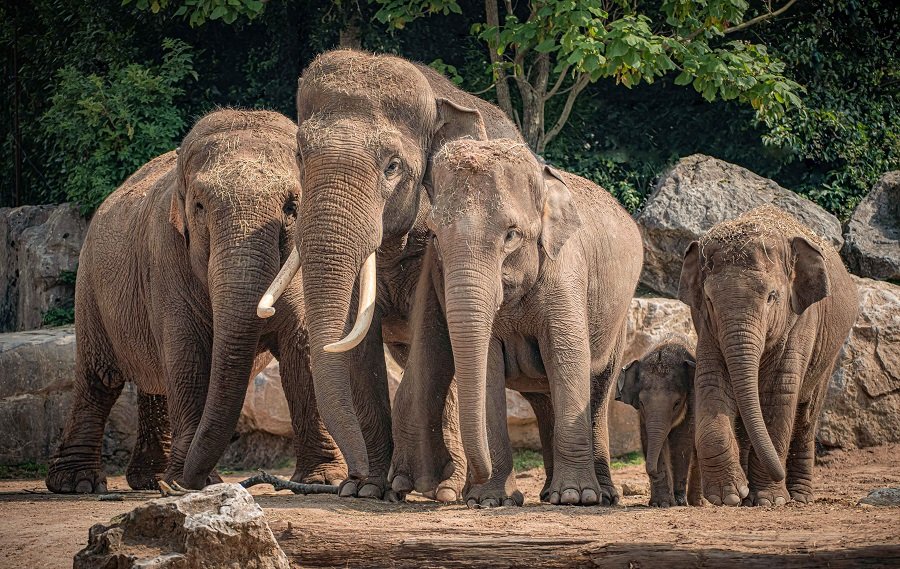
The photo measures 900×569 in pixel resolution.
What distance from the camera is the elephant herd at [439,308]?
8.30 m

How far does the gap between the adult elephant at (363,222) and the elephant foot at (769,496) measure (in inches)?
82.8

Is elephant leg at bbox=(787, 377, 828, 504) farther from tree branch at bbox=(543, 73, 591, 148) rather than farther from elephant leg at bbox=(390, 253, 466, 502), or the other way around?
tree branch at bbox=(543, 73, 591, 148)

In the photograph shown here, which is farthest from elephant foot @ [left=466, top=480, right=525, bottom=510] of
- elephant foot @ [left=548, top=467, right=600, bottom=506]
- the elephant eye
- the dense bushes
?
the dense bushes

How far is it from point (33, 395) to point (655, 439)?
636 cm

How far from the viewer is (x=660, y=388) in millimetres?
10055

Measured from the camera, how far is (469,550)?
6609 millimetres

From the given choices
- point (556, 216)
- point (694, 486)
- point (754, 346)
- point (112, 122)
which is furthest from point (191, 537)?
point (112, 122)

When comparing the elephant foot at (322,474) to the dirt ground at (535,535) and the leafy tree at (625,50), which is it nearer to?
the dirt ground at (535,535)

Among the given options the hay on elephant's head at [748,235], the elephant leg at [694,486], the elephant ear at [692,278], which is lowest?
the elephant leg at [694,486]

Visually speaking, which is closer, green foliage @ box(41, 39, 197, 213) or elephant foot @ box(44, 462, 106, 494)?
elephant foot @ box(44, 462, 106, 494)

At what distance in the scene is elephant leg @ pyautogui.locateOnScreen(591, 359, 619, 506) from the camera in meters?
8.84

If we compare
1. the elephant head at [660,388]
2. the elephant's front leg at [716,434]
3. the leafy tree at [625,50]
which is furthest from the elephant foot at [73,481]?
the leafy tree at [625,50]

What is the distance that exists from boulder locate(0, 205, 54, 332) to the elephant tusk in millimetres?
8978

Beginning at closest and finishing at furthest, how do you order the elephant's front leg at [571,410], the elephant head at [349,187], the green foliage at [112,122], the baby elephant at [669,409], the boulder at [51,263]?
the elephant head at [349,187]
the elephant's front leg at [571,410]
the baby elephant at [669,409]
the green foliage at [112,122]
the boulder at [51,263]
